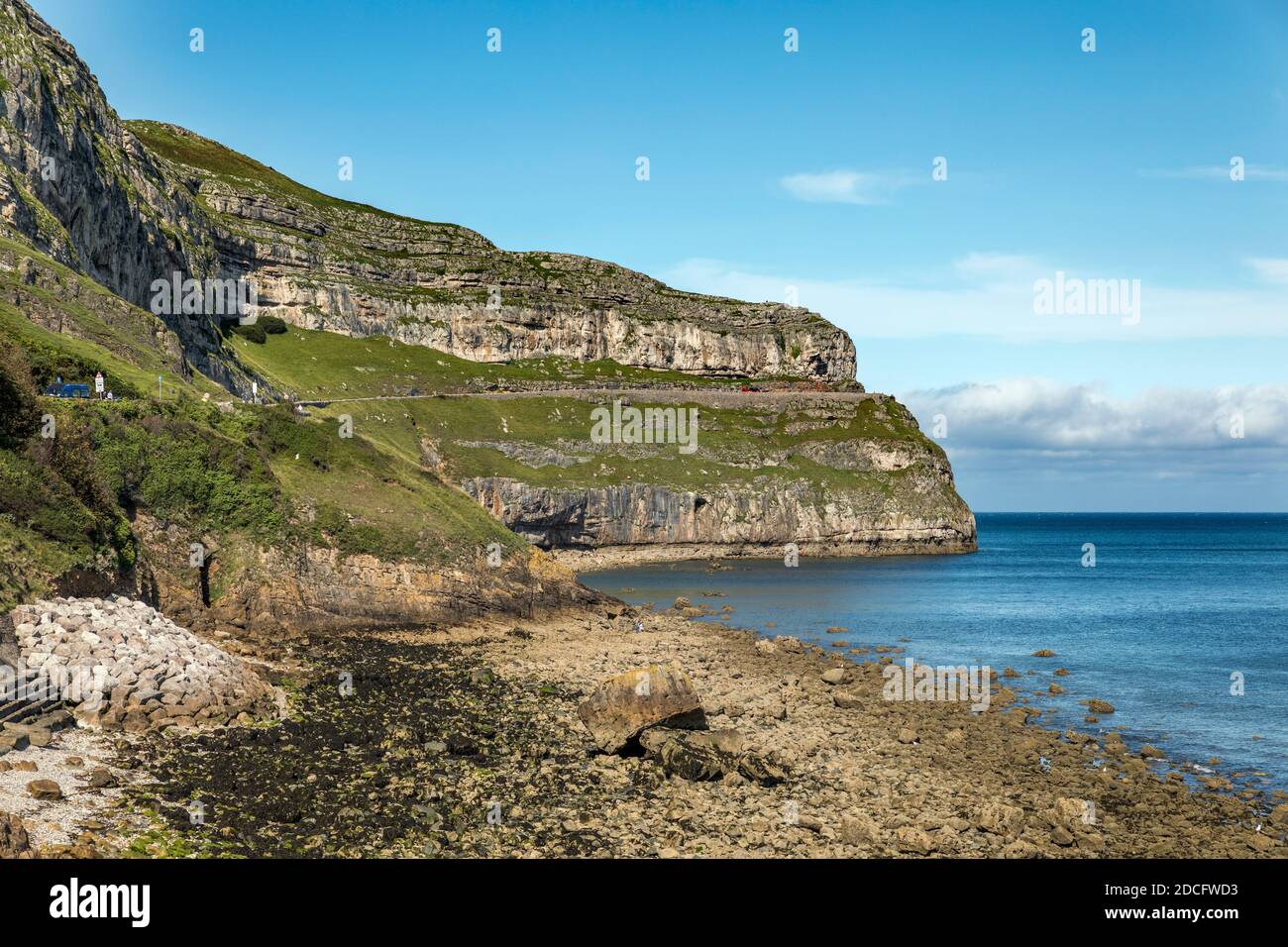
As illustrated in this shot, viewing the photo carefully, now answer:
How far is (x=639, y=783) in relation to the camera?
27.2 metres

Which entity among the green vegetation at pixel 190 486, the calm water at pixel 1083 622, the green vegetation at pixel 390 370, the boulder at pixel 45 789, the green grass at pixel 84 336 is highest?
the green vegetation at pixel 390 370

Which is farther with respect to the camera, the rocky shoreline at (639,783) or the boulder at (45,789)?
the rocky shoreline at (639,783)

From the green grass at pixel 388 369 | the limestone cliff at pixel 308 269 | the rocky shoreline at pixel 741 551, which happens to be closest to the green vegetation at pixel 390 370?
the green grass at pixel 388 369

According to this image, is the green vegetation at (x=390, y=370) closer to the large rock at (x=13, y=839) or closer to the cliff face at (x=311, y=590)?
the cliff face at (x=311, y=590)

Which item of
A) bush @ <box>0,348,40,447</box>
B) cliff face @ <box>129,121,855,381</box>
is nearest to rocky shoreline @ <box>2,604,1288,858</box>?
bush @ <box>0,348,40,447</box>

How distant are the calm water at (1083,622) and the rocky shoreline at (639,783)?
5.94 m

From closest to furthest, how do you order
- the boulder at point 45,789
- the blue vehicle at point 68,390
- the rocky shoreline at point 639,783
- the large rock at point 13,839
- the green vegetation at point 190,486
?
the large rock at point 13,839 → the boulder at point 45,789 → the rocky shoreline at point 639,783 → the green vegetation at point 190,486 → the blue vehicle at point 68,390

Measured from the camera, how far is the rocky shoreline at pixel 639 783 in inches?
867

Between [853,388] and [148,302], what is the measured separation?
390 feet

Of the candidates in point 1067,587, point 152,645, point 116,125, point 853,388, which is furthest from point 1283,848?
point 853,388

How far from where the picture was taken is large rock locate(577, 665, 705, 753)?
30.6m
